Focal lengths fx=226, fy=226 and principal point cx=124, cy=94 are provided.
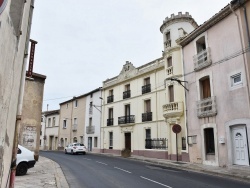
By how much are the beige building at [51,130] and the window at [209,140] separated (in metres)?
33.1

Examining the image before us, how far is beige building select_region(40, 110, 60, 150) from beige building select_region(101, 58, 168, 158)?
15837 mm

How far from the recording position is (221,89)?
14.8 meters

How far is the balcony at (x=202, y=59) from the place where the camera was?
52.7 feet

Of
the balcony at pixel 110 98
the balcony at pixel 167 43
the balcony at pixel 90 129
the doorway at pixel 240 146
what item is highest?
the balcony at pixel 167 43

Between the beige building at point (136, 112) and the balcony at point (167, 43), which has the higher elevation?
the balcony at point (167, 43)

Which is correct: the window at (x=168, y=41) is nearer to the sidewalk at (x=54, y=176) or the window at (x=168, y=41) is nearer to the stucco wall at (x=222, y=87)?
the stucco wall at (x=222, y=87)

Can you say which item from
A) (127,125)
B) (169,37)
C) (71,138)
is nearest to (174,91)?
(169,37)

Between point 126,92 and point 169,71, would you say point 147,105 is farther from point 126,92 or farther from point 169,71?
point 169,71

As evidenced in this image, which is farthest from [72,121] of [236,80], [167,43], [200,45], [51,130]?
[236,80]

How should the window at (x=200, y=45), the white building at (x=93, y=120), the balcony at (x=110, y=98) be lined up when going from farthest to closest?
the white building at (x=93, y=120), the balcony at (x=110, y=98), the window at (x=200, y=45)

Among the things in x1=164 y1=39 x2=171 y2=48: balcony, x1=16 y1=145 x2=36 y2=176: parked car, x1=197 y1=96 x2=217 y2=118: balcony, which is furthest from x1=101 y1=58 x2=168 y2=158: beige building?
x1=16 y1=145 x2=36 y2=176: parked car

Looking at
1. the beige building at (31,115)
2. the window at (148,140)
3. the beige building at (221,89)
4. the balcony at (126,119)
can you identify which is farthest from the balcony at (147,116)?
the beige building at (31,115)

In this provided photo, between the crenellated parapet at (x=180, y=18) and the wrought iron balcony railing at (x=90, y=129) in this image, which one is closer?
the crenellated parapet at (x=180, y=18)

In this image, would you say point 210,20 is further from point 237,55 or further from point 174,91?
point 174,91
